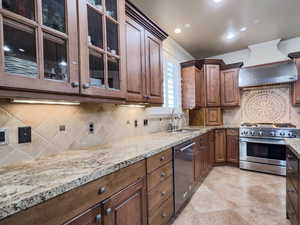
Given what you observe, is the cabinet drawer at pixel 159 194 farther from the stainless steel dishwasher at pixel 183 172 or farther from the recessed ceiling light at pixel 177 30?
the recessed ceiling light at pixel 177 30

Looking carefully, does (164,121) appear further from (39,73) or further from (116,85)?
(39,73)

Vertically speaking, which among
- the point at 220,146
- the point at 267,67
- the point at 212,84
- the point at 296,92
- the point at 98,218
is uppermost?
the point at 267,67

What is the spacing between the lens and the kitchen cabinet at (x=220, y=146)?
3742mm

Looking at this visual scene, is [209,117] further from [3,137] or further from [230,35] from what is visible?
[3,137]

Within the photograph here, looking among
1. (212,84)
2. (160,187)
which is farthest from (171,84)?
(160,187)

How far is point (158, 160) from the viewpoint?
1574 mm

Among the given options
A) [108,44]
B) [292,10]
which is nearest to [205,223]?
[108,44]

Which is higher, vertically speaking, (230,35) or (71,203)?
(230,35)

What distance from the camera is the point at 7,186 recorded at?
74 centimetres

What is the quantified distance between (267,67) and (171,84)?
6.80 feet

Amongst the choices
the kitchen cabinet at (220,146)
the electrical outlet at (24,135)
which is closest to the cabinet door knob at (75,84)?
the electrical outlet at (24,135)

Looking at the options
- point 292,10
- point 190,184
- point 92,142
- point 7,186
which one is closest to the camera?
point 7,186

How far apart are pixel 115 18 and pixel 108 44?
0.28 meters

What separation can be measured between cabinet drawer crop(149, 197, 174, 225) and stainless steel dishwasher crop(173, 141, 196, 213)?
13 cm
